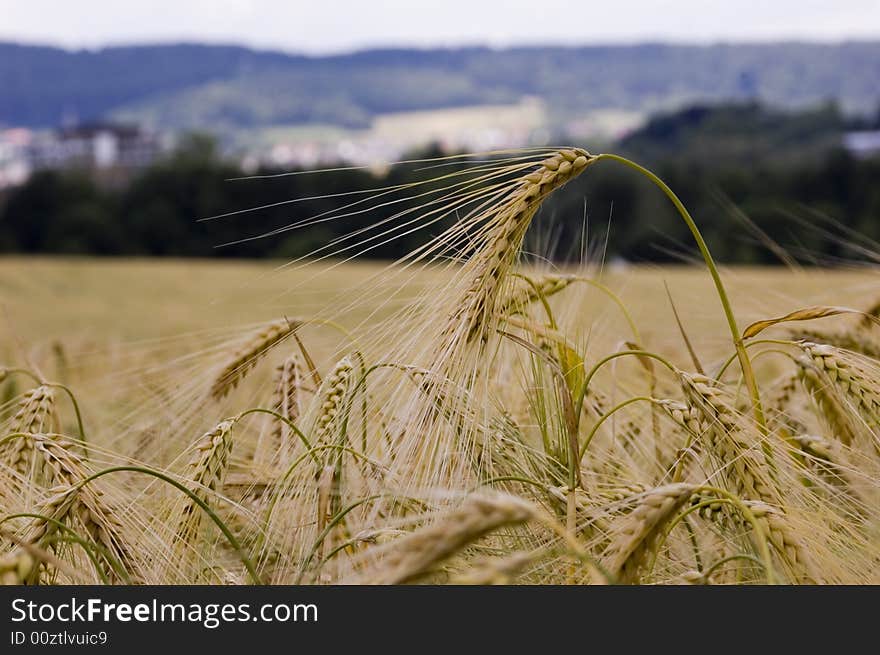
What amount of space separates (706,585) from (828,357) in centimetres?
49

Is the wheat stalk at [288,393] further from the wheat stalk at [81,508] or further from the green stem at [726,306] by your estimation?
the green stem at [726,306]

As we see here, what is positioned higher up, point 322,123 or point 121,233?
point 322,123

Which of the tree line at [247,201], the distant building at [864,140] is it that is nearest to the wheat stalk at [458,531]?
the tree line at [247,201]

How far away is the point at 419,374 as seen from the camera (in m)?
1.35

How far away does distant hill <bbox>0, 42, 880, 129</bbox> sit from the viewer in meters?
52.4

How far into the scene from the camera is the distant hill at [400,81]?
52.4 metres

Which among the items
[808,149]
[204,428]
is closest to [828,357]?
[204,428]

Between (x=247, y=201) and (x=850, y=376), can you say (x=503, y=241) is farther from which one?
(x=247, y=201)

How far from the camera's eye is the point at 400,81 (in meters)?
71.8

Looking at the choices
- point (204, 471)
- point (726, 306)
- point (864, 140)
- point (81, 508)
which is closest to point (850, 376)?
point (726, 306)

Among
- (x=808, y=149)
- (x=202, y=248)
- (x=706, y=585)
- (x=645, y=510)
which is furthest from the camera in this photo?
→ (x=808, y=149)

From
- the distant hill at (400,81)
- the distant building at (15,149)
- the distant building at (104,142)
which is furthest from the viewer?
the distant building at (104,142)
